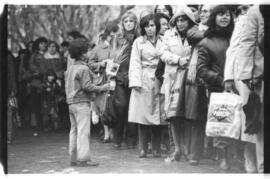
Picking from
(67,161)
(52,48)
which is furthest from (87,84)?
(52,48)

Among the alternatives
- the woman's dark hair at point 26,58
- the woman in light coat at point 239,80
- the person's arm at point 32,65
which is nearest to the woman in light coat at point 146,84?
the woman in light coat at point 239,80

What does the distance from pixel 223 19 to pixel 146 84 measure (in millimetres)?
1445

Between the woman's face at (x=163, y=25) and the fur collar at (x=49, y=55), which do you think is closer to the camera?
the woman's face at (x=163, y=25)

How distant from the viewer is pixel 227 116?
5543 millimetres

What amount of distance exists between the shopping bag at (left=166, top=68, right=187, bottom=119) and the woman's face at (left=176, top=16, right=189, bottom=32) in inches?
19.4

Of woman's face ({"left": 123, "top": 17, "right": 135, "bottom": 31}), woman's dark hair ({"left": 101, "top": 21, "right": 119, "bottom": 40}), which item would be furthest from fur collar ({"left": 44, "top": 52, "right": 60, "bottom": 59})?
woman's face ({"left": 123, "top": 17, "right": 135, "bottom": 31})

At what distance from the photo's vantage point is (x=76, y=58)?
6.30 m

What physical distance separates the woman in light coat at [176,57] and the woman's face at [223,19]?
587 mm

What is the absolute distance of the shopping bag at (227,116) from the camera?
18.1 feet

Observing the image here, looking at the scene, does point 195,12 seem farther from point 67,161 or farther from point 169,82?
point 67,161

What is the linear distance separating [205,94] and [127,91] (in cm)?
149

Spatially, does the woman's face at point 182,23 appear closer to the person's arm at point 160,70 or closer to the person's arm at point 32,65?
the person's arm at point 160,70

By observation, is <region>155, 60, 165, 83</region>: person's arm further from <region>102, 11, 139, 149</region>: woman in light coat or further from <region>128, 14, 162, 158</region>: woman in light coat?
<region>102, 11, 139, 149</region>: woman in light coat
